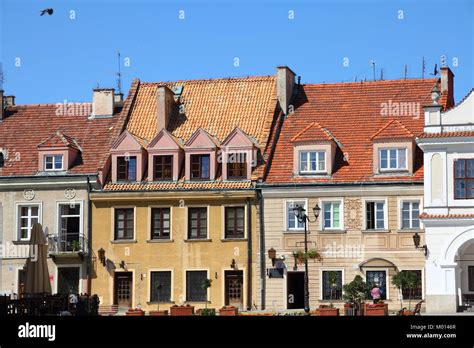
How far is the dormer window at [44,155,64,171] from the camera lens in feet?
160

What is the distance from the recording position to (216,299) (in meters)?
45.7

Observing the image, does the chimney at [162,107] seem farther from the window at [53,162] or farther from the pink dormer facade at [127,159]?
the window at [53,162]

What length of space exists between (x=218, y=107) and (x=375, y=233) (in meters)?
10.5

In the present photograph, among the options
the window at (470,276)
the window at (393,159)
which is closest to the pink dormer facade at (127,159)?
the window at (393,159)

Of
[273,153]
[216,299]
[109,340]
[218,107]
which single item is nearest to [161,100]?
[218,107]

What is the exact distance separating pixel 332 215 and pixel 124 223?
949 centimetres

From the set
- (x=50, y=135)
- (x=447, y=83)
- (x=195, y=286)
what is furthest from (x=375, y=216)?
(x=50, y=135)

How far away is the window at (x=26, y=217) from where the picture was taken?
48.3m

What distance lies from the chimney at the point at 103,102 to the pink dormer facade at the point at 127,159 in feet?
12.0

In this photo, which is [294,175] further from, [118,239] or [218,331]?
[218,331]

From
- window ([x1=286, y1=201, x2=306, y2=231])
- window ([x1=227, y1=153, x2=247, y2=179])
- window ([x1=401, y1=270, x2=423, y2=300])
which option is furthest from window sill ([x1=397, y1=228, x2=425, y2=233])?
window ([x1=227, y1=153, x2=247, y2=179])

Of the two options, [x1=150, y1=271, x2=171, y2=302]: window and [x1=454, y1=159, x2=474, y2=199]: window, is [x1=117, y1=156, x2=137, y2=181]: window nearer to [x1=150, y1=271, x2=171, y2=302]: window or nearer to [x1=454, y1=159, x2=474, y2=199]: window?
[x1=150, y1=271, x2=171, y2=302]: window

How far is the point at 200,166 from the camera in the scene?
47438 mm

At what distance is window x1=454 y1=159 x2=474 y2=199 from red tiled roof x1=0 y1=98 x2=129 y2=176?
1603cm
